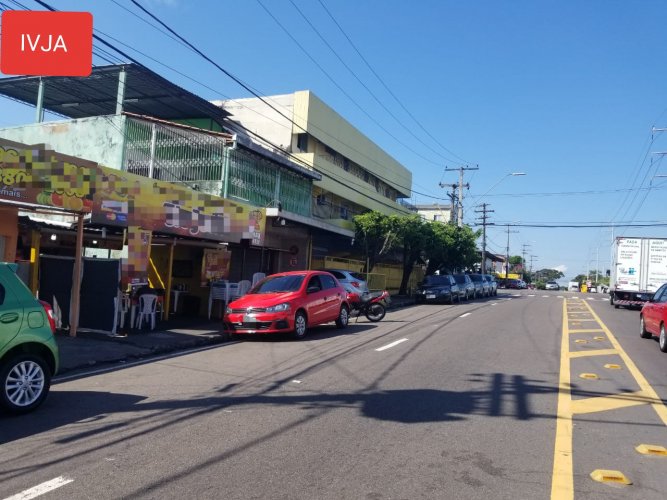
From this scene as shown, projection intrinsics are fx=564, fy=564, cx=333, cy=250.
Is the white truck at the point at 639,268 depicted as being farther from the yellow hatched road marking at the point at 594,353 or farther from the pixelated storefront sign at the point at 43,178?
the pixelated storefront sign at the point at 43,178

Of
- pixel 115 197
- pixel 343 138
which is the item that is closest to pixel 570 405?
pixel 115 197

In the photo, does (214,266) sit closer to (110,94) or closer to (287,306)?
(287,306)

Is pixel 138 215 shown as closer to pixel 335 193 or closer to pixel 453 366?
pixel 453 366

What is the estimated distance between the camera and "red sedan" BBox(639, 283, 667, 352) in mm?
12531

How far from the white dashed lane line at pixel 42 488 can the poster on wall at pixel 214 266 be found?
522 inches

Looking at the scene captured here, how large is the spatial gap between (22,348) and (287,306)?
276 inches

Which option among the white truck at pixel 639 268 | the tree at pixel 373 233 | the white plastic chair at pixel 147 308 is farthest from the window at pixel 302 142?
the white plastic chair at pixel 147 308

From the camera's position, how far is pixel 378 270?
33.5 m

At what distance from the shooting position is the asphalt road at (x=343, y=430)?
4.45 m

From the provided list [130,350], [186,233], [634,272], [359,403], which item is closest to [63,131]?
[186,233]

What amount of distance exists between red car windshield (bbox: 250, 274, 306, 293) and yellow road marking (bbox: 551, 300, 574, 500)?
6.91m

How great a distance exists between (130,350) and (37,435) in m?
5.51

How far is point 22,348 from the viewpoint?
652 centimetres

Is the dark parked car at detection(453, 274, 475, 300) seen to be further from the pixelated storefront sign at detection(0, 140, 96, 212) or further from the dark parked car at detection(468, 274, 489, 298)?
the pixelated storefront sign at detection(0, 140, 96, 212)
